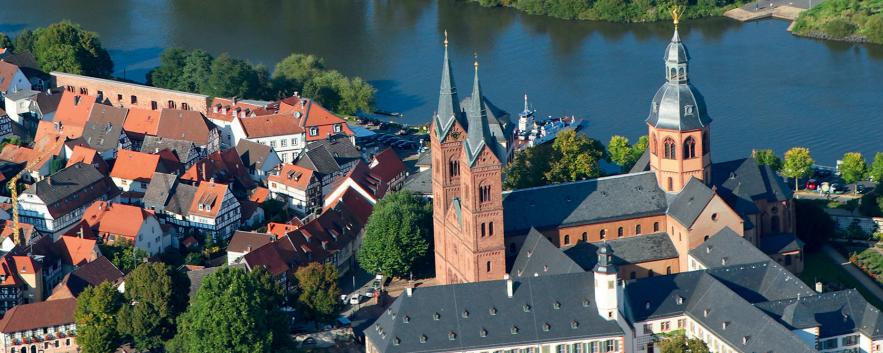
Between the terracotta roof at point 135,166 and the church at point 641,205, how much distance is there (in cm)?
2048

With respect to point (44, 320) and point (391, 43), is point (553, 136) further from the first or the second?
point (44, 320)

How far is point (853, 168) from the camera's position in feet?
340

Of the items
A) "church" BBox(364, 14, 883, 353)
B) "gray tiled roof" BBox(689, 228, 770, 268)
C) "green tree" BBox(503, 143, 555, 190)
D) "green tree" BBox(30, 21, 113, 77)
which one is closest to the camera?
"church" BBox(364, 14, 883, 353)

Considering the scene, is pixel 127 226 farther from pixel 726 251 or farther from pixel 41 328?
pixel 726 251

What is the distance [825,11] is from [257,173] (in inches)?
2099

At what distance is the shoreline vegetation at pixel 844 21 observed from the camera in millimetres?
139000

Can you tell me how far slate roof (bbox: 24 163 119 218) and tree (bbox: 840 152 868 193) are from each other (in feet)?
123

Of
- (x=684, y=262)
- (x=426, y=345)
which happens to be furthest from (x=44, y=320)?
(x=684, y=262)

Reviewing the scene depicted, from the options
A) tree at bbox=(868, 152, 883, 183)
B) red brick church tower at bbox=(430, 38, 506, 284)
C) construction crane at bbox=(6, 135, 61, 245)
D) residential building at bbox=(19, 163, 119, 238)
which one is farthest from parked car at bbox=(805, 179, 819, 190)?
construction crane at bbox=(6, 135, 61, 245)

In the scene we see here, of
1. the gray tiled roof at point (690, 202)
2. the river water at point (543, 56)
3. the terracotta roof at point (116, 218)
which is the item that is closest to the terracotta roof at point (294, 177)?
the terracotta roof at point (116, 218)

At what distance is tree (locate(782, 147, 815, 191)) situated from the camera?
104 m

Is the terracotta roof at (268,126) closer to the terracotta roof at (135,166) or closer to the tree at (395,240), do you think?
the terracotta roof at (135,166)

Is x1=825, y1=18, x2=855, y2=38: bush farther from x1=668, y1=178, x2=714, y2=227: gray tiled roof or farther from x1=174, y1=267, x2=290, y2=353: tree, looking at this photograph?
x1=174, y1=267, x2=290, y2=353: tree

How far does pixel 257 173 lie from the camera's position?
107 m
